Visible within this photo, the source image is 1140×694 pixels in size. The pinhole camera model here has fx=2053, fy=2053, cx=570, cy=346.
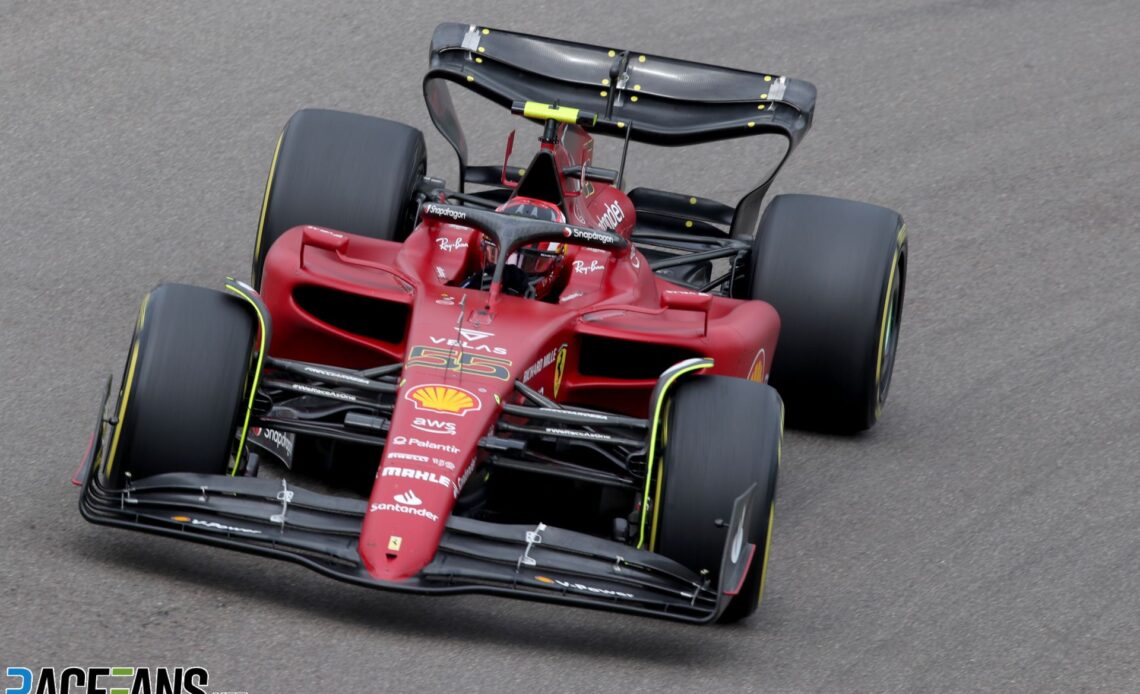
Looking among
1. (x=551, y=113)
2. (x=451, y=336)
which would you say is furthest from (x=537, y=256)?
(x=551, y=113)

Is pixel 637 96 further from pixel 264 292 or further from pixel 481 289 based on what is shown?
pixel 264 292

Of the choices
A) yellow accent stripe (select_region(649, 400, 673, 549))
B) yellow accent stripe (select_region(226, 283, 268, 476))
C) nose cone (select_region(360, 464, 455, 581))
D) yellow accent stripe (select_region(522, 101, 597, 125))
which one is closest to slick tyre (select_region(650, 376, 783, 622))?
yellow accent stripe (select_region(649, 400, 673, 549))

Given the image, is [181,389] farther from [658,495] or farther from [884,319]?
[884,319]

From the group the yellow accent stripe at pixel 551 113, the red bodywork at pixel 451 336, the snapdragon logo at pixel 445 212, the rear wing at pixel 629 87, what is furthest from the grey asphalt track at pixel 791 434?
the yellow accent stripe at pixel 551 113

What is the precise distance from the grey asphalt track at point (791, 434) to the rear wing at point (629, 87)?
1471mm

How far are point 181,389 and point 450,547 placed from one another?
1.12 meters

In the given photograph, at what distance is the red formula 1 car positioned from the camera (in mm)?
6566

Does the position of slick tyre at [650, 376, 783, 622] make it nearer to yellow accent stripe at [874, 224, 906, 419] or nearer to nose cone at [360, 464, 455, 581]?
nose cone at [360, 464, 455, 581]

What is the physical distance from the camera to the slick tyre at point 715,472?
6.74m

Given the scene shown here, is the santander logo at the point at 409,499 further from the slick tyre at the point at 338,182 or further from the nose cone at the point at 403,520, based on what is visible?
the slick tyre at the point at 338,182

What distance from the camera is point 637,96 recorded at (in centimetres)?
944

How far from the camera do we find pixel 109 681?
19.7ft

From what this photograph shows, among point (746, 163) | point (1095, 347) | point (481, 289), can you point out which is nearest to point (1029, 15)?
point (746, 163)

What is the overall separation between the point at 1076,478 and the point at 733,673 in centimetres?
274
